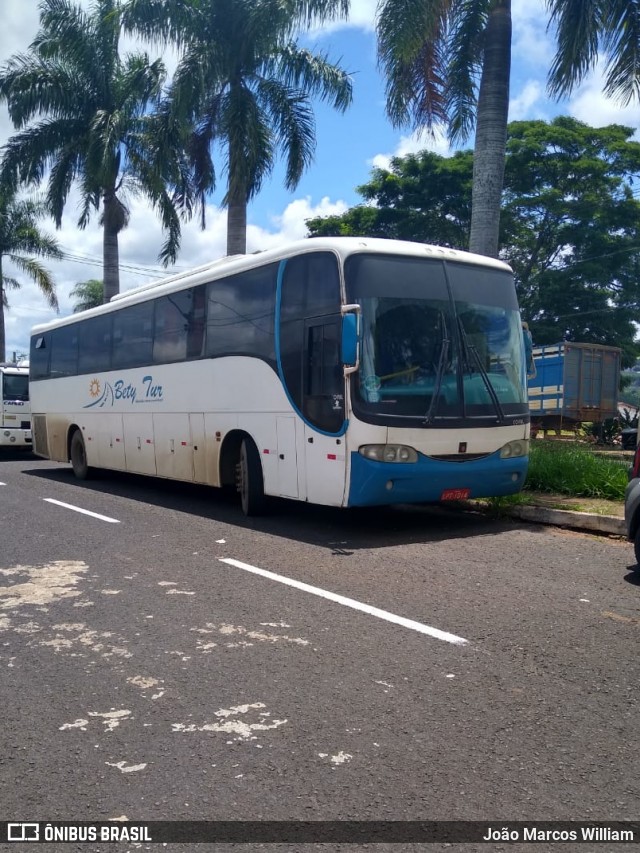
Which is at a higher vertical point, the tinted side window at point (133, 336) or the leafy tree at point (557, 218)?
the leafy tree at point (557, 218)

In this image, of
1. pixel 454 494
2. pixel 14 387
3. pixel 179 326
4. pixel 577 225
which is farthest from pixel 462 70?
pixel 577 225

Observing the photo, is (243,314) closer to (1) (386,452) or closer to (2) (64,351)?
(1) (386,452)

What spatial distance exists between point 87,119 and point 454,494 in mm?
21369

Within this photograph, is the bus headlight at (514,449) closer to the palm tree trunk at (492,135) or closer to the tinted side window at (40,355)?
the palm tree trunk at (492,135)

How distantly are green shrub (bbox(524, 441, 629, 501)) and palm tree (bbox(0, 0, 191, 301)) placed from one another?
51.6 ft

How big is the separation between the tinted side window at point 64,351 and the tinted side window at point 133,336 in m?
2.09

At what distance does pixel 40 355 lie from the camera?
18156mm

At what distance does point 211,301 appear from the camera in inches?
453

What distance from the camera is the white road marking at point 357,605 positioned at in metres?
5.35

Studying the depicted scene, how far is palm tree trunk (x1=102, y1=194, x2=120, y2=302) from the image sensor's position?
85.8 feet

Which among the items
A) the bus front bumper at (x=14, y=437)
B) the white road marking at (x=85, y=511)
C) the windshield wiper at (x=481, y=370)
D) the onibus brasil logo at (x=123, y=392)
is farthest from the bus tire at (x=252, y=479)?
the bus front bumper at (x=14, y=437)

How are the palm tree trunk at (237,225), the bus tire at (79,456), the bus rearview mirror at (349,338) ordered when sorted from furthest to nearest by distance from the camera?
1. the palm tree trunk at (237,225)
2. the bus tire at (79,456)
3. the bus rearview mirror at (349,338)

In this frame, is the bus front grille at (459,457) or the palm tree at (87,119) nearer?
the bus front grille at (459,457)

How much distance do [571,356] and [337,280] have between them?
1737 centimetres
